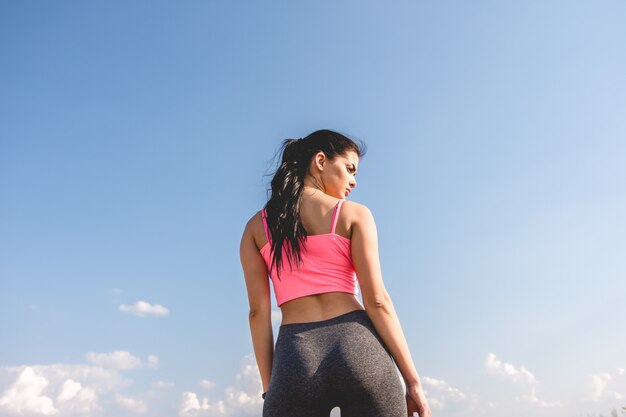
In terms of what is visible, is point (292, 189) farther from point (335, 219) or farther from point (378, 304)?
point (378, 304)

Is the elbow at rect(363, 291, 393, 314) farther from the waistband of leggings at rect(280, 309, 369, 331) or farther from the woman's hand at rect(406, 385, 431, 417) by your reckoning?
the woman's hand at rect(406, 385, 431, 417)

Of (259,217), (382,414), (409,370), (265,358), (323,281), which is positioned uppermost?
(259,217)

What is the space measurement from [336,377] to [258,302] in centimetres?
92

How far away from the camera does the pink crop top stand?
3.74 meters

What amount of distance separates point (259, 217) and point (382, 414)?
1.70 m

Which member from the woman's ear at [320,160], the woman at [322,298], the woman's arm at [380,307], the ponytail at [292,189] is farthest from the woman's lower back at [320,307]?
the woman's ear at [320,160]

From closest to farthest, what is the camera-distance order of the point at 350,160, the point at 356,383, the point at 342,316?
the point at 356,383
the point at 342,316
the point at 350,160

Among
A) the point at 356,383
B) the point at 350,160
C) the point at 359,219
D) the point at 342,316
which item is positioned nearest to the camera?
the point at 356,383

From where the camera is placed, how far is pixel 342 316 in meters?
3.61

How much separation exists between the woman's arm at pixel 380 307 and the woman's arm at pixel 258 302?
29.9 inches

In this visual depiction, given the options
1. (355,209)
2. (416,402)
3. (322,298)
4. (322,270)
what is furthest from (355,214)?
(416,402)

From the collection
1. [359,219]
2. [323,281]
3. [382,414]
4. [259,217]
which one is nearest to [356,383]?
[382,414]

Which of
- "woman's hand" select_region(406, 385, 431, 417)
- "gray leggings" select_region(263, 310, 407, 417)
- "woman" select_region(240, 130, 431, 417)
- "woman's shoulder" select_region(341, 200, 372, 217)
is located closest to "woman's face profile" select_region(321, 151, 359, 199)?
"woman" select_region(240, 130, 431, 417)

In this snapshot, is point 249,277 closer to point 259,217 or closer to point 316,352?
point 259,217
